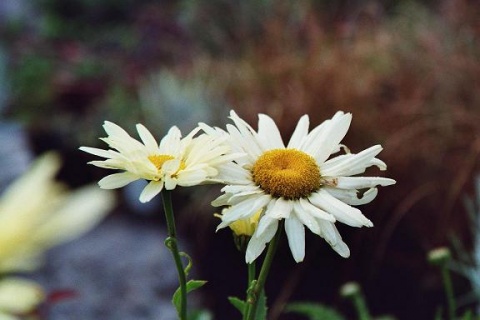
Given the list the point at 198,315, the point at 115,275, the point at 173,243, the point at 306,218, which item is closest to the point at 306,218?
the point at 306,218

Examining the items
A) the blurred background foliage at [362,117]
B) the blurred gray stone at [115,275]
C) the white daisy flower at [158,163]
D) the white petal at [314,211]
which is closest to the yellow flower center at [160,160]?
the white daisy flower at [158,163]

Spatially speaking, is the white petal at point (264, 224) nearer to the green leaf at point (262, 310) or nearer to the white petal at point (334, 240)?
the white petal at point (334, 240)

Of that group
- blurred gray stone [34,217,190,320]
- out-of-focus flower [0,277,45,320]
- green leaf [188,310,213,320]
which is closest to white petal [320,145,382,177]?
green leaf [188,310,213,320]

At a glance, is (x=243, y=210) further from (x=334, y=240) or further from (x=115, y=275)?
(x=115, y=275)

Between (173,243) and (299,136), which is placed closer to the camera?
(173,243)

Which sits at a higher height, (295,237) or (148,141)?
(148,141)

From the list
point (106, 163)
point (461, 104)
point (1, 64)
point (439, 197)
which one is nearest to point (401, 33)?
point (461, 104)

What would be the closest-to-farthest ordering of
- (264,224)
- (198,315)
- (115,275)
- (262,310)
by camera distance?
(264,224) < (262,310) < (198,315) < (115,275)

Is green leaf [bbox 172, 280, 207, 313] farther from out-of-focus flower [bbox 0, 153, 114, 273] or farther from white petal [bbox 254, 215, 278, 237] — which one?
out-of-focus flower [bbox 0, 153, 114, 273]
